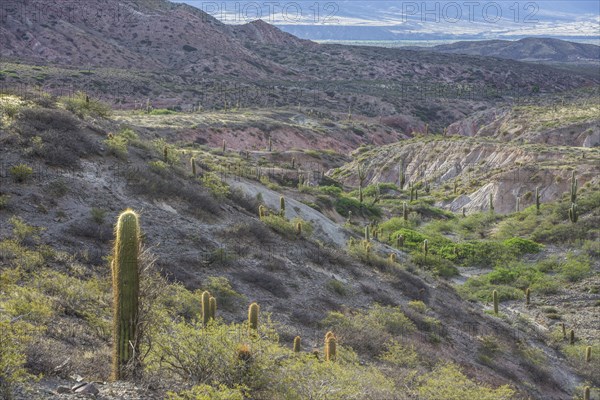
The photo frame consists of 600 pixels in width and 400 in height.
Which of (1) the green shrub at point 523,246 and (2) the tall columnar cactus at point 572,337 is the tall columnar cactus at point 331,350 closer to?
(2) the tall columnar cactus at point 572,337

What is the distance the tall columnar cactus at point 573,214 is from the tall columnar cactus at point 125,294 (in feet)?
105

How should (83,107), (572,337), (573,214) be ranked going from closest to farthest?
(572,337) → (83,107) → (573,214)

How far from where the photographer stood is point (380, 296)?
22109 mm

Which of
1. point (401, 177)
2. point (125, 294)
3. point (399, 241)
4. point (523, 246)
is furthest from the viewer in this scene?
point (401, 177)

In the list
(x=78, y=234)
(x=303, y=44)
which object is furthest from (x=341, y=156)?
(x=303, y=44)

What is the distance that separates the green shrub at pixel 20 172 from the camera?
63.2ft

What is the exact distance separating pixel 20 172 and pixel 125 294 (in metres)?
11.2

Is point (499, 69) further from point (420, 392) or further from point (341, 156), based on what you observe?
point (420, 392)

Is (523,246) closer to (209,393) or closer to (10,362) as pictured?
(209,393)

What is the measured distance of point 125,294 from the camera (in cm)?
975

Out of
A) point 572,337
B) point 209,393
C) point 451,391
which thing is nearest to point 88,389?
point 209,393

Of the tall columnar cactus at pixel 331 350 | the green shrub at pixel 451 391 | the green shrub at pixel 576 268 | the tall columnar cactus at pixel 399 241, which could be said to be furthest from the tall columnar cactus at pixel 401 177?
the green shrub at pixel 451 391

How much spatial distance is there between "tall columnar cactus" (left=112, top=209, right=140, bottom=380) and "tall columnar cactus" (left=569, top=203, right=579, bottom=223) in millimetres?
32125

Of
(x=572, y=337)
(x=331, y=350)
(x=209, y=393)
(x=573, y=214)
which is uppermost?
(x=209, y=393)
